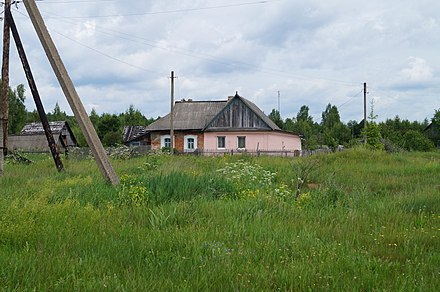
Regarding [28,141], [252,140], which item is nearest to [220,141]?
[252,140]

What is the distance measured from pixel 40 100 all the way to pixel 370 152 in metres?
14.8

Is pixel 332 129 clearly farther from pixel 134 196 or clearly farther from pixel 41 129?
pixel 134 196

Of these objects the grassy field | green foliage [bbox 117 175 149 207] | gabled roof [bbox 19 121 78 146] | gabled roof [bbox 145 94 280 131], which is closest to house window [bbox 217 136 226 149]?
gabled roof [bbox 145 94 280 131]

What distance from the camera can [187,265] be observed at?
3.58m

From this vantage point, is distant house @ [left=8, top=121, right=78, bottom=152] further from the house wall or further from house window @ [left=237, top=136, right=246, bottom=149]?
house window @ [left=237, top=136, right=246, bottom=149]

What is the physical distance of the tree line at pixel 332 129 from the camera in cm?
3291

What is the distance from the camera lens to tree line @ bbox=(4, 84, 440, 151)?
32.9 m

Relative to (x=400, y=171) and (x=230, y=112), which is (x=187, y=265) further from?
(x=230, y=112)

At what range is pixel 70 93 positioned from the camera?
8.40m

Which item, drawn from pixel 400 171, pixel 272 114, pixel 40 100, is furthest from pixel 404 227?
pixel 272 114

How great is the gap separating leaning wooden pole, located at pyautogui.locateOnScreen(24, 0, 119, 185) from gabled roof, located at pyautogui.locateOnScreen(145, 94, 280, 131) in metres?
30.0

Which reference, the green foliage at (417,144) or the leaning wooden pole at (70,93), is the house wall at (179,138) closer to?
the green foliage at (417,144)

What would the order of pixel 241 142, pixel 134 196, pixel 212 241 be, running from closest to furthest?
pixel 212 241
pixel 134 196
pixel 241 142

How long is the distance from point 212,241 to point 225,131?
34277 millimetres
